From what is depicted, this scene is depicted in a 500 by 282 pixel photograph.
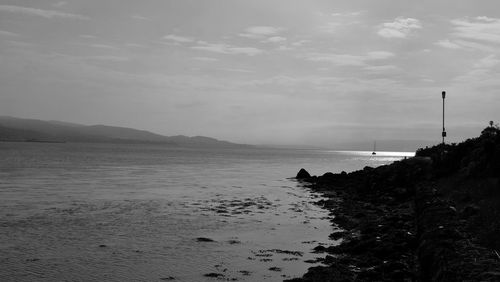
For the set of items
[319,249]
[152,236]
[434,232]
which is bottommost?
[152,236]

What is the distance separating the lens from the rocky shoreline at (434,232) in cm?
1097

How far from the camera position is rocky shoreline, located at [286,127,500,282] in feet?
36.0

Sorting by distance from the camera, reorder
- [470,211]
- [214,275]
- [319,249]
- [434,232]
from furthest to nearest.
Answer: [319,249], [470,211], [214,275], [434,232]

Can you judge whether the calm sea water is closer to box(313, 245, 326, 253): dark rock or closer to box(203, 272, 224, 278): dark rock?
box(203, 272, 224, 278): dark rock

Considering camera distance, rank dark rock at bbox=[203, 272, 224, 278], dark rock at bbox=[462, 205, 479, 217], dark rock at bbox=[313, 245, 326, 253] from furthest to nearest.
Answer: dark rock at bbox=[313, 245, 326, 253] → dark rock at bbox=[462, 205, 479, 217] → dark rock at bbox=[203, 272, 224, 278]

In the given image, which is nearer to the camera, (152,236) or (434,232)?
(434,232)

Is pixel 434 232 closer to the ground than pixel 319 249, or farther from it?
farther from it

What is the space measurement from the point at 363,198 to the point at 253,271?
24606 mm

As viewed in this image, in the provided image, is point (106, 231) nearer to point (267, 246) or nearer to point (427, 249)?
point (267, 246)

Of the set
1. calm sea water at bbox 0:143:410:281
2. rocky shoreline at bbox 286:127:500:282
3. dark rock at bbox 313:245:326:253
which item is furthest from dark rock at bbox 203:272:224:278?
dark rock at bbox 313:245:326:253

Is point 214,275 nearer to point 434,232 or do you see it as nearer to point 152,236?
point 152,236

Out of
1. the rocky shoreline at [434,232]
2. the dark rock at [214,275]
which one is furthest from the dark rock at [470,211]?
the dark rock at [214,275]

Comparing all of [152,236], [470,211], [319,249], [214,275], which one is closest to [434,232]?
[470,211]

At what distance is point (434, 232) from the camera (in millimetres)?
13781
